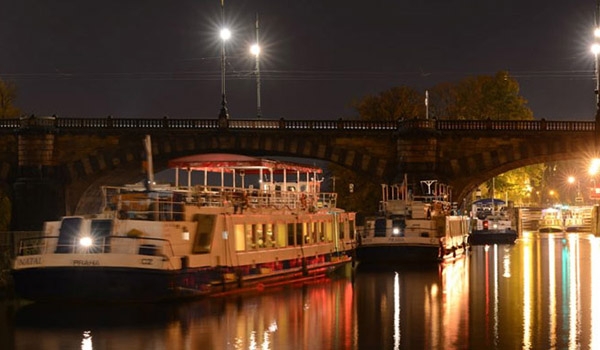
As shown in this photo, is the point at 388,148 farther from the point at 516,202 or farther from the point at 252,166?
the point at 516,202

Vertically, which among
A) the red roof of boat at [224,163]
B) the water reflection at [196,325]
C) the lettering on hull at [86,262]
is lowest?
the water reflection at [196,325]

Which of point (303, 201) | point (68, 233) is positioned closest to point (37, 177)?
point (303, 201)

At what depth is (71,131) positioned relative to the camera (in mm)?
80625

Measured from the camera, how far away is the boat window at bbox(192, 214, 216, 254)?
1521 inches

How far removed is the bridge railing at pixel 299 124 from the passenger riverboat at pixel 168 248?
32845 millimetres

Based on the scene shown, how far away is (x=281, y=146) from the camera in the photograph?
260 feet

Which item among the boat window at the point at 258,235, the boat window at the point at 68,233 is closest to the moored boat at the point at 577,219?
the boat window at the point at 258,235

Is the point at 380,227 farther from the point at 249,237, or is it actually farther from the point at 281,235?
the point at 249,237

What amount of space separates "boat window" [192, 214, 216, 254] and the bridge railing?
40.1m

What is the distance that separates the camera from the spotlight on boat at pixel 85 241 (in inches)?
1439

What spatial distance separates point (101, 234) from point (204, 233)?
3774mm

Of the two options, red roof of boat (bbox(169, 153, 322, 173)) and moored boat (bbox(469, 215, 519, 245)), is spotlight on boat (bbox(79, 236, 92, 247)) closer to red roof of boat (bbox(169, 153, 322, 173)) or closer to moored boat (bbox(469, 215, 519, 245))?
red roof of boat (bbox(169, 153, 322, 173))

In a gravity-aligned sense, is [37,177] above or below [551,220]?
above

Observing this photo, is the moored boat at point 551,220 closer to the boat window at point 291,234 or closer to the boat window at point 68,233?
the boat window at point 291,234
